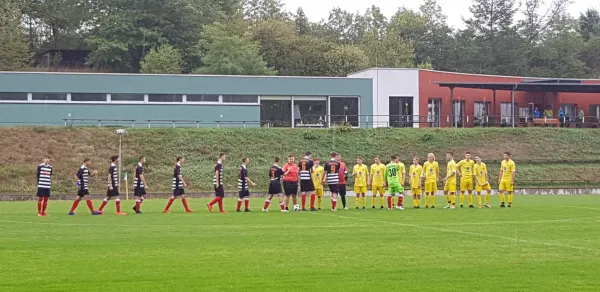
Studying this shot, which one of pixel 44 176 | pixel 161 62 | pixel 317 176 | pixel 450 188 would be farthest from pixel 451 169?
pixel 161 62

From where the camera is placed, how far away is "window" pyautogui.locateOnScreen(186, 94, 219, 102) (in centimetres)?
6347

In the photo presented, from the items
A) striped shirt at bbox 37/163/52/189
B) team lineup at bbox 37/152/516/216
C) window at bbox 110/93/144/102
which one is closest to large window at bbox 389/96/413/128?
window at bbox 110/93/144/102

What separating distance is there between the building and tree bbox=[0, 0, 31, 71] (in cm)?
2405

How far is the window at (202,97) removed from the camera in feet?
208

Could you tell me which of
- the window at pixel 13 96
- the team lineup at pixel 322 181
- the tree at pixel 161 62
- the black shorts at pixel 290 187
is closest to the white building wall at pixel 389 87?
the tree at pixel 161 62

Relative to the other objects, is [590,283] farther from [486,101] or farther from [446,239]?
[486,101]

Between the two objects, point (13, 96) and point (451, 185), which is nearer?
point (451, 185)

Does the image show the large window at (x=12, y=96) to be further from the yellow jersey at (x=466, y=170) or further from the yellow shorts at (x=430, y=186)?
the yellow jersey at (x=466, y=170)

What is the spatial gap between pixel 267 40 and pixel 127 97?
3749cm

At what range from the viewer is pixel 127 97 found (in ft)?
204

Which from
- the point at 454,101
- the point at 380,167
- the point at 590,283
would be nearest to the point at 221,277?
the point at 590,283

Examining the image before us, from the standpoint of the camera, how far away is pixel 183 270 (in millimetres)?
14094

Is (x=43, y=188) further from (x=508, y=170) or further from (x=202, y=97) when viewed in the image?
(x=202, y=97)

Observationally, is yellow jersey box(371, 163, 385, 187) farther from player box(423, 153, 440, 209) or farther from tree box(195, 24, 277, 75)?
tree box(195, 24, 277, 75)
